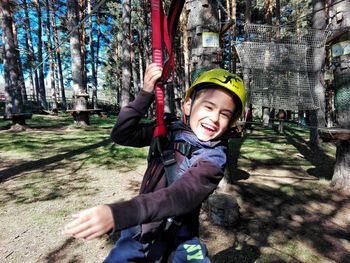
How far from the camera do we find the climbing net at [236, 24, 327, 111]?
5.06 metres

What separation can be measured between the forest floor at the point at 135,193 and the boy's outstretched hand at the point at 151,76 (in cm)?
244

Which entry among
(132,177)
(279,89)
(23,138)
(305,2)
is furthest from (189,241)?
(305,2)

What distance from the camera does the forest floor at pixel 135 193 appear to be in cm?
322

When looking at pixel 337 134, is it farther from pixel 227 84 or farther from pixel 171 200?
pixel 171 200

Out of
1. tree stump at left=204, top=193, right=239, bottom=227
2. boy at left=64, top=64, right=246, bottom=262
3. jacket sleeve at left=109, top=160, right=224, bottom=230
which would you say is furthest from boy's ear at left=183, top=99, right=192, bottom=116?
tree stump at left=204, top=193, right=239, bottom=227

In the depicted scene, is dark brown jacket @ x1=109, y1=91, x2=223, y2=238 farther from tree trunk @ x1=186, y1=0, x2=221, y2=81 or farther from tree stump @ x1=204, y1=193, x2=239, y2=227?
tree trunk @ x1=186, y1=0, x2=221, y2=81

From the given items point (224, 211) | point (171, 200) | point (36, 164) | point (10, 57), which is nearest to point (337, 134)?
point (224, 211)

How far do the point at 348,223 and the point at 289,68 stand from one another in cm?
302

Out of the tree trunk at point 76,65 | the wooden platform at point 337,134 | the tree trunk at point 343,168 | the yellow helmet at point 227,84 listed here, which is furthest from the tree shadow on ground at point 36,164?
the tree trunk at point 343,168

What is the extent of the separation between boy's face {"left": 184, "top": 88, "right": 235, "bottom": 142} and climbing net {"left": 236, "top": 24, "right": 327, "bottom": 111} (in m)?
3.75

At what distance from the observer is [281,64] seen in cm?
525

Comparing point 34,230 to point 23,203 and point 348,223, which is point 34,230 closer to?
point 23,203

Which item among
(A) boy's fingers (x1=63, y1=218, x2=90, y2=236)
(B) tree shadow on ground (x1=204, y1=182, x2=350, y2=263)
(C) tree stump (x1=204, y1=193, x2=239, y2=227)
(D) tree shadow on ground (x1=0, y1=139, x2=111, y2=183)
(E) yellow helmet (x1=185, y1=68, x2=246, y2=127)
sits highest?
(E) yellow helmet (x1=185, y1=68, x2=246, y2=127)

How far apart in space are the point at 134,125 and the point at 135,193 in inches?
138
